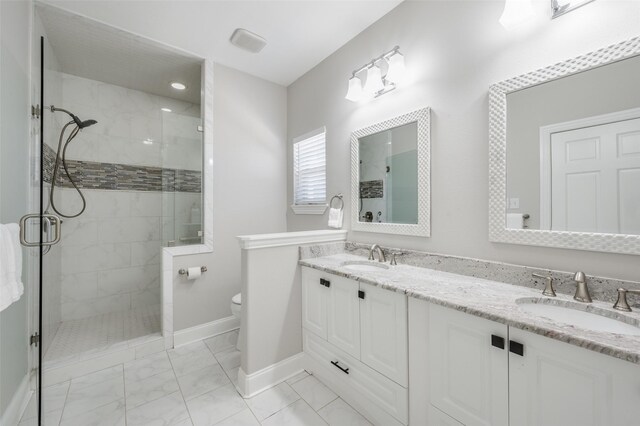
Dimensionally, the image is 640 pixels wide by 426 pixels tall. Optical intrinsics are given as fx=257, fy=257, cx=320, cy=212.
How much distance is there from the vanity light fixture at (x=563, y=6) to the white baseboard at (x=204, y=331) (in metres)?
3.15

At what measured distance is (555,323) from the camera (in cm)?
86

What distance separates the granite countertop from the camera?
75 cm

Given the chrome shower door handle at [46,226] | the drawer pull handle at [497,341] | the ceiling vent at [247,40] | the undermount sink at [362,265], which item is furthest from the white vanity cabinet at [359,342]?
the ceiling vent at [247,40]

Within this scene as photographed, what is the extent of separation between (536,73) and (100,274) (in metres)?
4.05

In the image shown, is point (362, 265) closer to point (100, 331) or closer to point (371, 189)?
point (371, 189)

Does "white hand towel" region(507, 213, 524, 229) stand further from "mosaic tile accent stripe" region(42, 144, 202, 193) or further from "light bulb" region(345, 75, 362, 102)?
"mosaic tile accent stripe" region(42, 144, 202, 193)

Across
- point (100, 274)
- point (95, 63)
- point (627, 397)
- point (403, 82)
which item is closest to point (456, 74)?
point (403, 82)

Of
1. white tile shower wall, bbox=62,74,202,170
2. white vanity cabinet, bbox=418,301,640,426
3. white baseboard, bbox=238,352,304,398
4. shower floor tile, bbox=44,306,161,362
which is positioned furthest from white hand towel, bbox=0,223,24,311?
white vanity cabinet, bbox=418,301,640,426

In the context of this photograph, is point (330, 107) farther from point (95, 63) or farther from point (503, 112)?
point (95, 63)

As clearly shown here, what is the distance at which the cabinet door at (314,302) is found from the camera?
1.71m

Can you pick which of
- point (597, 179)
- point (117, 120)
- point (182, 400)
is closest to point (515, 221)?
point (597, 179)

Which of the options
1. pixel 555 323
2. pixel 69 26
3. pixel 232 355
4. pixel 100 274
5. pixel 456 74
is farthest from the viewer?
pixel 100 274

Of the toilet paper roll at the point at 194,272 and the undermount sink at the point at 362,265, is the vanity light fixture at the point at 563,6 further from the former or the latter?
the toilet paper roll at the point at 194,272

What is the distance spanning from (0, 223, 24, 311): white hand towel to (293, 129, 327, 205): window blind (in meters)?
1.97
